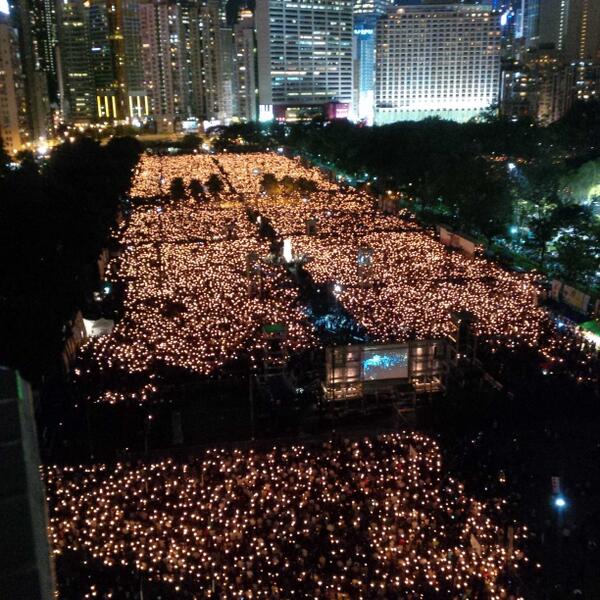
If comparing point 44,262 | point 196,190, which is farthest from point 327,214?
point 44,262

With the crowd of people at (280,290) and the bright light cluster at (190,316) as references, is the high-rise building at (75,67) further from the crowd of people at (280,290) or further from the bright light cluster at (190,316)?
the bright light cluster at (190,316)

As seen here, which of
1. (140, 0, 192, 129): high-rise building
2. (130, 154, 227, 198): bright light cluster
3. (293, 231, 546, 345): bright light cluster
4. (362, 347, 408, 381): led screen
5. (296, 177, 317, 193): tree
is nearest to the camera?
(362, 347, 408, 381): led screen

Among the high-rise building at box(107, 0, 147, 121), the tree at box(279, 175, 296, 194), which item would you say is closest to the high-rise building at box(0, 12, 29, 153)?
the tree at box(279, 175, 296, 194)

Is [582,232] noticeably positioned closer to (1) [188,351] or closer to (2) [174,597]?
(1) [188,351]

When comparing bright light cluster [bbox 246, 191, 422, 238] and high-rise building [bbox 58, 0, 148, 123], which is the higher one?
high-rise building [bbox 58, 0, 148, 123]

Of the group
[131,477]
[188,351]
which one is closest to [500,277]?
[188,351]

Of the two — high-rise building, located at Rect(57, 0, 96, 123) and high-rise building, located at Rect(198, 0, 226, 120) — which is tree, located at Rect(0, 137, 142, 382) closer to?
high-rise building, located at Rect(198, 0, 226, 120)
